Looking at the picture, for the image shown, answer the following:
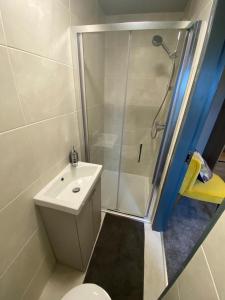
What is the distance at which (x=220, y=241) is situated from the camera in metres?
0.41

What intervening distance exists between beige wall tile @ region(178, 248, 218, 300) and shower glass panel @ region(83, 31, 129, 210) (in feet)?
4.38

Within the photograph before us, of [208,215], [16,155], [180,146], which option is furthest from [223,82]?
[16,155]

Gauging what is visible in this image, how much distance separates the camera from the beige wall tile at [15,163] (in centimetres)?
70

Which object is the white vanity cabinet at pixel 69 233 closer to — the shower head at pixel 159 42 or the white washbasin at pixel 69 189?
the white washbasin at pixel 69 189

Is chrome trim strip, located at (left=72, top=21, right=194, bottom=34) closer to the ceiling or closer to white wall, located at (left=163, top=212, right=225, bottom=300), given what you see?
the ceiling

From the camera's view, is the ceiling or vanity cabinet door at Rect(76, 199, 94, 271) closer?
vanity cabinet door at Rect(76, 199, 94, 271)

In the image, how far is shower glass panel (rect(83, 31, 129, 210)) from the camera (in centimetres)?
155

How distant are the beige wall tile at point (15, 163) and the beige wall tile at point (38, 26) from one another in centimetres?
45

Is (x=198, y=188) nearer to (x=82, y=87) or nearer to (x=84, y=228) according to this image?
(x=84, y=228)

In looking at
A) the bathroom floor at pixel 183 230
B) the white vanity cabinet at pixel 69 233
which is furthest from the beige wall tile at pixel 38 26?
the bathroom floor at pixel 183 230

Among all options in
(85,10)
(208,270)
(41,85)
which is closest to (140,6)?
(85,10)

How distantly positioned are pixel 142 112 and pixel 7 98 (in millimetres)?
1719

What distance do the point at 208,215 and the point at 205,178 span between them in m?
0.62

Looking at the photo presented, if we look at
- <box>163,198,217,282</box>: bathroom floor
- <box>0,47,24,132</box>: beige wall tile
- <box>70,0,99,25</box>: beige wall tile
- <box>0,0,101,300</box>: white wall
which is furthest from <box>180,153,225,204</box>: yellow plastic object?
<box>70,0,99,25</box>: beige wall tile
